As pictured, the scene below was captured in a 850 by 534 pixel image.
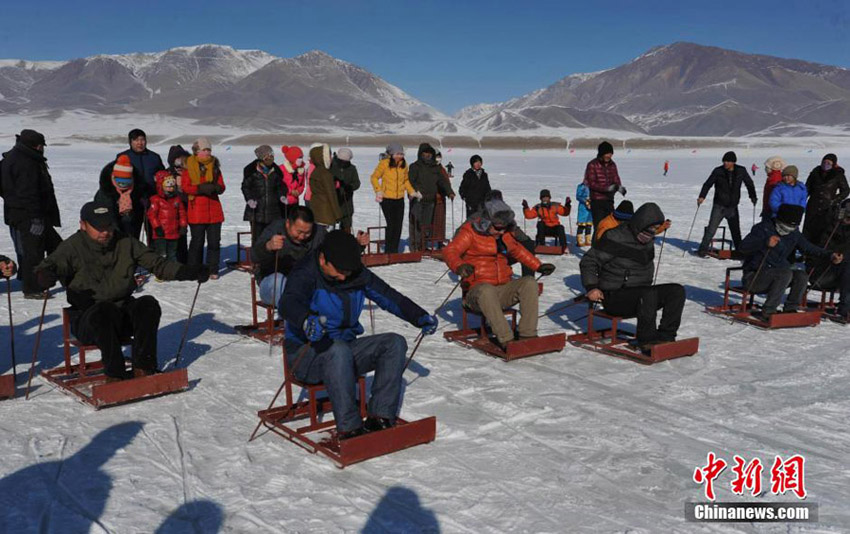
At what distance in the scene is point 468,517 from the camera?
391 centimetres

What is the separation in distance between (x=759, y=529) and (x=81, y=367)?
4.67m

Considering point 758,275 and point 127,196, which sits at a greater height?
point 127,196

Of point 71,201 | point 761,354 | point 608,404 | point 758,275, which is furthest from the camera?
point 71,201

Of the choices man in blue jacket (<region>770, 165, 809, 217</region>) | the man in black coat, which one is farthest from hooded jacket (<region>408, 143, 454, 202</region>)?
man in blue jacket (<region>770, 165, 809, 217</region>)

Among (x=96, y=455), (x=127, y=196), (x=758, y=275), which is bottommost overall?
(x=96, y=455)

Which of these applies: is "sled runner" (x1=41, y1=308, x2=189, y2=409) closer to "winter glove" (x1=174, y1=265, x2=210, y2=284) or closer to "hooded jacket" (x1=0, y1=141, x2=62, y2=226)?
"winter glove" (x1=174, y1=265, x2=210, y2=284)

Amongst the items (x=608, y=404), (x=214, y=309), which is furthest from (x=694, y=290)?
(x=214, y=309)

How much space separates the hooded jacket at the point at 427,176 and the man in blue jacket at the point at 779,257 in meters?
5.38

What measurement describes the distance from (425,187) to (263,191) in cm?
334

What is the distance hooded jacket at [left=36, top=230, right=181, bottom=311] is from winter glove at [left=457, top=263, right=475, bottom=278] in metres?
2.29

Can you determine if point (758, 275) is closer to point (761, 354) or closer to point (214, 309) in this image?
point (761, 354)

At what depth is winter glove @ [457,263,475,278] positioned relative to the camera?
652cm

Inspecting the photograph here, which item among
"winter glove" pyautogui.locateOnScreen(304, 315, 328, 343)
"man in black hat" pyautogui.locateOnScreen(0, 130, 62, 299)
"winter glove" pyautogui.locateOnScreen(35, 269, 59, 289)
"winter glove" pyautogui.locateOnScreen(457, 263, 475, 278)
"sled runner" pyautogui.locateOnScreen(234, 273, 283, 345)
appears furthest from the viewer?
"man in black hat" pyautogui.locateOnScreen(0, 130, 62, 299)

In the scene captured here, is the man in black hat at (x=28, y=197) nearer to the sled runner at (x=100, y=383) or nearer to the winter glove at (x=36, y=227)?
the winter glove at (x=36, y=227)
